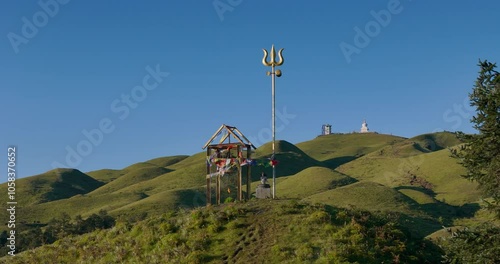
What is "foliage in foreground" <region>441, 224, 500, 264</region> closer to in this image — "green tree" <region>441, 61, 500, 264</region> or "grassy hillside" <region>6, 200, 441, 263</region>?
"green tree" <region>441, 61, 500, 264</region>

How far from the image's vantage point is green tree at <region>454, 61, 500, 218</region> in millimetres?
27688

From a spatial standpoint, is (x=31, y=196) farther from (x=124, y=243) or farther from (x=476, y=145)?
(x=476, y=145)

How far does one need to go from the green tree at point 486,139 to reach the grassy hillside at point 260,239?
6.77 m

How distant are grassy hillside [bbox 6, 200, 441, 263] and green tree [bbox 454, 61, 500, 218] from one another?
677cm

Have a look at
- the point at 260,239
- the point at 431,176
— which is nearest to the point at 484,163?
the point at 260,239

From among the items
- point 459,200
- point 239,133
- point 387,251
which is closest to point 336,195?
point 459,200

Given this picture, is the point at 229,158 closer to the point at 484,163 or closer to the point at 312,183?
the point at 484,163

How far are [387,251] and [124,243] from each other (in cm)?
1662

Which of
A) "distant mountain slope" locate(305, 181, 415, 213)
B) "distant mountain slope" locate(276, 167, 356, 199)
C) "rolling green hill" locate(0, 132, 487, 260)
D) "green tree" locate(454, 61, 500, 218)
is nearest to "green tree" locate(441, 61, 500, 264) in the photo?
"green tree" locate(454, 61, 500, 218)

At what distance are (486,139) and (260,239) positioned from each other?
13620 millimetres

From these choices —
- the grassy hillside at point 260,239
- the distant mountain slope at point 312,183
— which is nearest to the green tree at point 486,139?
the grassy hillside at point 260,239

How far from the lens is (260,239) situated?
34062mm

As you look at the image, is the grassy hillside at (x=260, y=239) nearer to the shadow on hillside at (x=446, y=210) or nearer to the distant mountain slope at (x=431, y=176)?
the shadow on hillside at (x=446, y=210)

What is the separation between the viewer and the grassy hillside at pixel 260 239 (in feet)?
106
